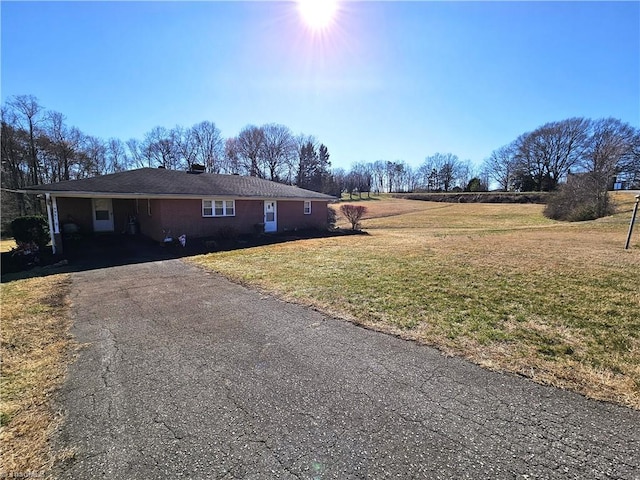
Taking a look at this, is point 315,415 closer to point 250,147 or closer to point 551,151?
point 250,147

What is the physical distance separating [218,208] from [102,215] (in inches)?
246

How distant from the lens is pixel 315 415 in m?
2.54

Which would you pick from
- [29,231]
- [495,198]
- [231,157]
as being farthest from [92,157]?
[495,198]

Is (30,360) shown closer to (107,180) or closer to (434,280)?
(434,280)

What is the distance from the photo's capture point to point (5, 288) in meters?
6.82

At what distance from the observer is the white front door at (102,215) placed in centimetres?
1566

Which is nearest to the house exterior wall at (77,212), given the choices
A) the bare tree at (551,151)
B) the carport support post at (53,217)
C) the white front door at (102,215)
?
the white front door at (102,215)

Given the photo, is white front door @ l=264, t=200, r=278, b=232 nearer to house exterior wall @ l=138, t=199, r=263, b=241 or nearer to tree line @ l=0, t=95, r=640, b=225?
house exterior wall @ l=138, t=199, r=263, b=241

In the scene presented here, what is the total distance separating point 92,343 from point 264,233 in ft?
43.5

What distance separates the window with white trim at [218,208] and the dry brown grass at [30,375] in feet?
30.2

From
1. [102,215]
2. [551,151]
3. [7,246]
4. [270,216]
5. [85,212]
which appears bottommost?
[7,246]

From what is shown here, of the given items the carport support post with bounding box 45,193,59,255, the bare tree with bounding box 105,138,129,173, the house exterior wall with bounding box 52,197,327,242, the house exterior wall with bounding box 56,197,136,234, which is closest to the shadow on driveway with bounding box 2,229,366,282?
the carport support post with bounding box 45,193,59,255

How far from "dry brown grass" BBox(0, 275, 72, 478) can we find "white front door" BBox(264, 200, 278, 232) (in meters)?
11.7

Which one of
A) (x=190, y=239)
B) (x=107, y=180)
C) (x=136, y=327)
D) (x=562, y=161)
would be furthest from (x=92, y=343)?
(x=562, y=161)
